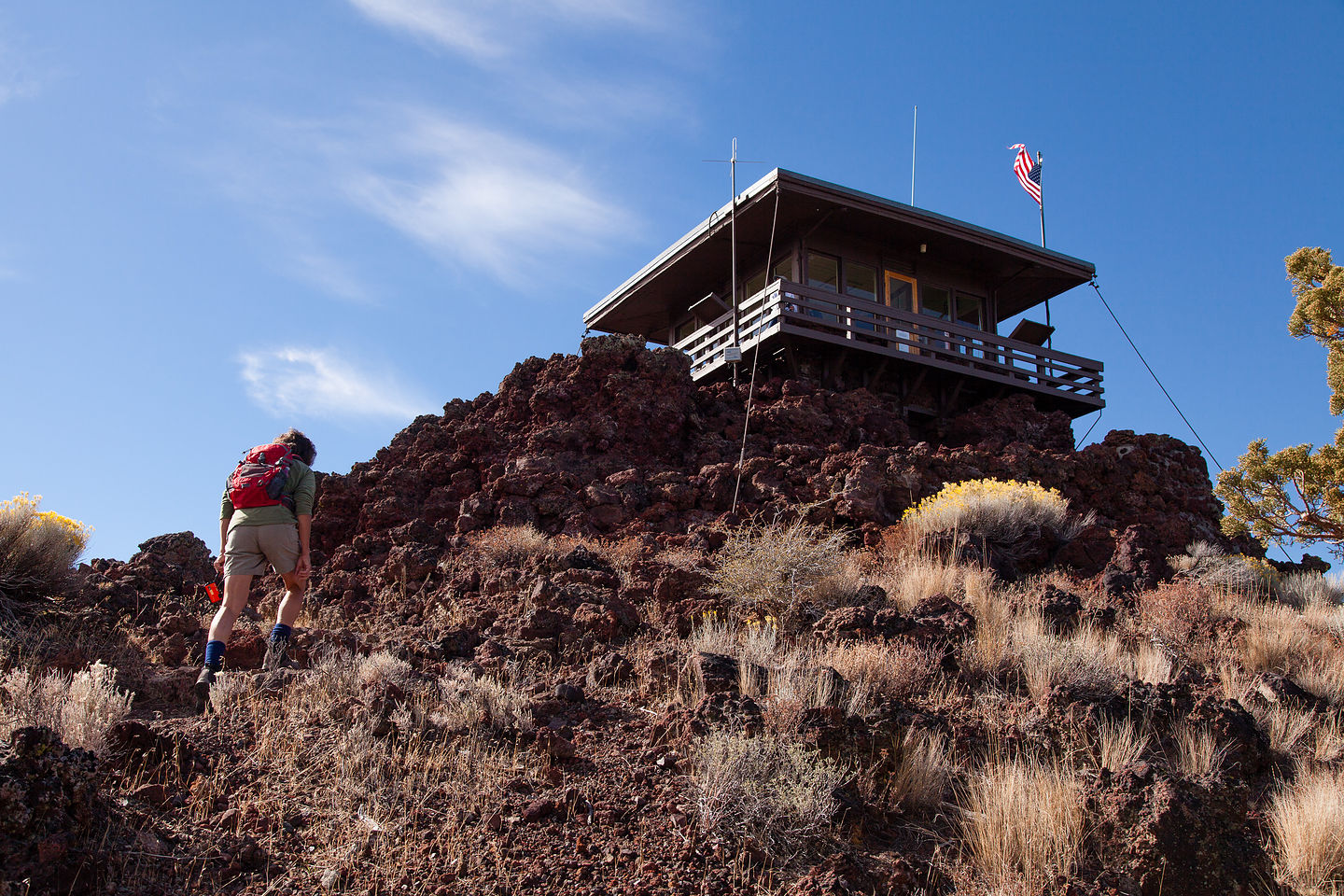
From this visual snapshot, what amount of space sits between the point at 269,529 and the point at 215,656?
0.86m

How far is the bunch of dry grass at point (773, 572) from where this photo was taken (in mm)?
7164

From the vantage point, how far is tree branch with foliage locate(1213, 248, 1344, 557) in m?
12.5

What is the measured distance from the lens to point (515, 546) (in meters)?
8.59

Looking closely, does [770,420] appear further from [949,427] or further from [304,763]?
[304,763]

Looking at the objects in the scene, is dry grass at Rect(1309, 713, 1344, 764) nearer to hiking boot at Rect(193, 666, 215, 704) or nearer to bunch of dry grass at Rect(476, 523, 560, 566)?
bunch of dry grass at Rect(476, 523, 560, 566)

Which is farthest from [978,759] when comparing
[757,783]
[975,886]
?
[757,783]

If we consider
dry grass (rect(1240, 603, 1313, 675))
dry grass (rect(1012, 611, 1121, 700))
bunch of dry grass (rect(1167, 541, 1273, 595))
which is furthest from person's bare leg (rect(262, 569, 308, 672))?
bunch of dry grass (rect(1167, 541, 1273, 595))

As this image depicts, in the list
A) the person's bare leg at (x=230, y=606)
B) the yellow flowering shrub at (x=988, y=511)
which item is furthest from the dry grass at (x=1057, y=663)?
the person's bare leg at (x=230, y=606)

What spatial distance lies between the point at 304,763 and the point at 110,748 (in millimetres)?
839

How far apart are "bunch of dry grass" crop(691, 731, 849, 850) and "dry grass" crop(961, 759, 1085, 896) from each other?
64 centimetres

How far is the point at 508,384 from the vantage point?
40.2 feet

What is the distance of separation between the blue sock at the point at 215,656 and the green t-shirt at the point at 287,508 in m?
0.81

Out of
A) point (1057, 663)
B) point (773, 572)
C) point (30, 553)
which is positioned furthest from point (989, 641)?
point (30, 553)

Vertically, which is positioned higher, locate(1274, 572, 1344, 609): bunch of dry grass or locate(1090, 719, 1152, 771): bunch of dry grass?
locate(1274, 572, 1344, 609): bunch of dry grass
